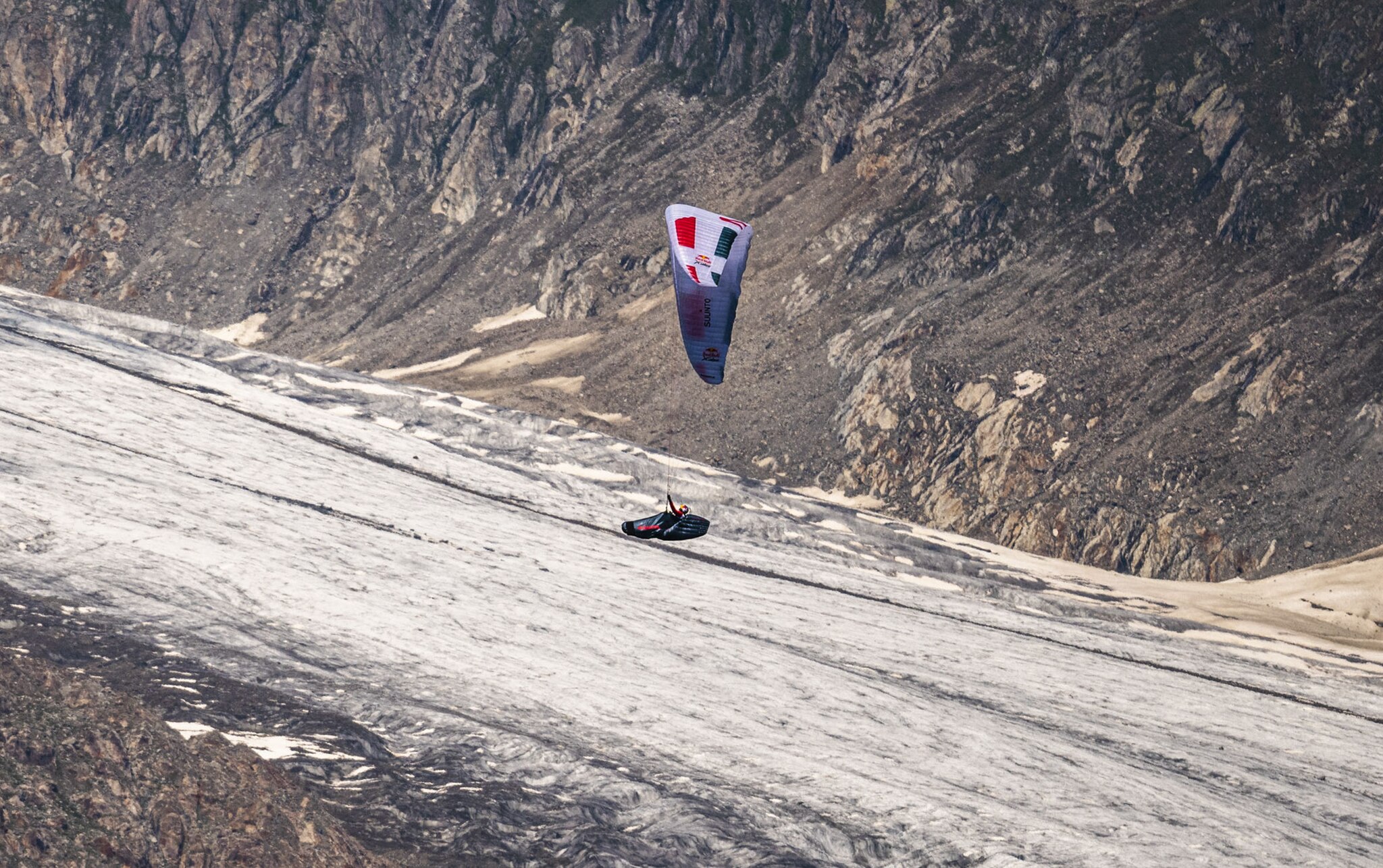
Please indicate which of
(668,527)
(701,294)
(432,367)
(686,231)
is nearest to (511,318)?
(432,367)

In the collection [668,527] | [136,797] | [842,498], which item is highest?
[842,498]

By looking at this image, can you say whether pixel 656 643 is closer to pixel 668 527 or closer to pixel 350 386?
pixel 668 527

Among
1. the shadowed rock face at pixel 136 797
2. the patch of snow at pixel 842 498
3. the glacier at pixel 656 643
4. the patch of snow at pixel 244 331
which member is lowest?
the shadowed rock face at pixel 136 797

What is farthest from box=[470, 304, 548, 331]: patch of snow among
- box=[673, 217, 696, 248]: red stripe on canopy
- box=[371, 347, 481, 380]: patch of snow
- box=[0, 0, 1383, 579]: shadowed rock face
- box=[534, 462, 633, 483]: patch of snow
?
box=[673, 217, 696, 248]: red stripe on canopy

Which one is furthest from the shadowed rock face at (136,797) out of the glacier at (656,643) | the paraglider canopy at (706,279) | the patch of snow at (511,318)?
the patch of snow at (511,318)

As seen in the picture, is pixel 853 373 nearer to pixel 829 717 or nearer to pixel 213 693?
pixel 829 717

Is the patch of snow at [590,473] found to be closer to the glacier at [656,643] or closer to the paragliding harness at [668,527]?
the glacier at [656,643]
